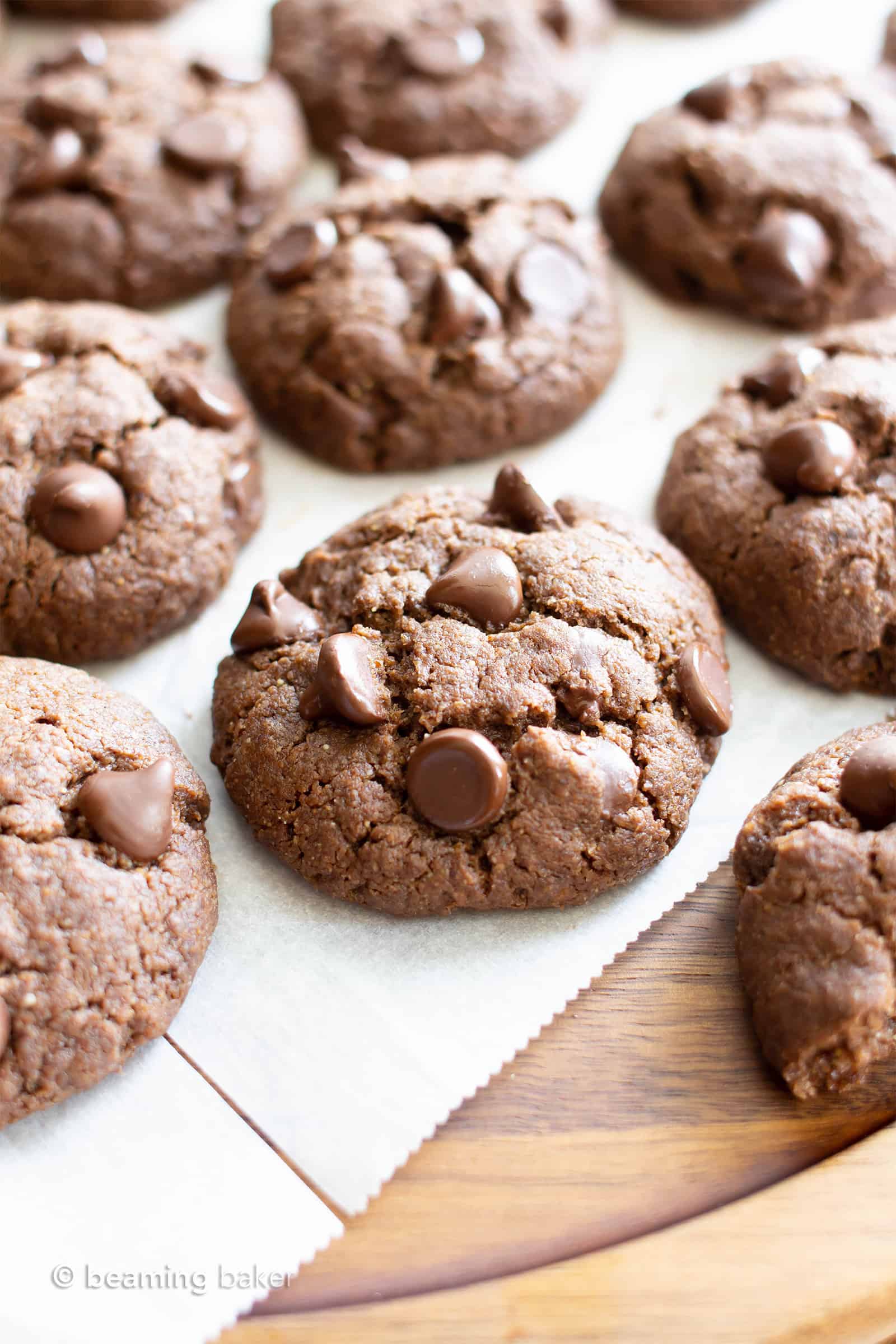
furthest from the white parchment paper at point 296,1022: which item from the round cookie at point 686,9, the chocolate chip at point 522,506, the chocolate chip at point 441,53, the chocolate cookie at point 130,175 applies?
the round cookie at point 686,9

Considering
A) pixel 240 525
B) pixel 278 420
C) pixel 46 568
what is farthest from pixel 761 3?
pixel 46 568

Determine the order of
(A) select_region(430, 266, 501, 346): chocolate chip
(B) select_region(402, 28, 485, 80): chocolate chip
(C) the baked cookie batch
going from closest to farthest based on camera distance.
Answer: (C) the baked cookie batch < (A) select_region(430, 266, 501, 346): chocolate chip < (B) select_region(402, 28, 485, 80): chocolate chip

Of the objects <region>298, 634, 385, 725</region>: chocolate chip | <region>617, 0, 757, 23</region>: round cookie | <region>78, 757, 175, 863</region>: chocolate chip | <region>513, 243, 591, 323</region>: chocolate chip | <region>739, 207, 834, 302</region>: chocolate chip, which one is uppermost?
<region>617, 0, 757, 23</region>: round cookie

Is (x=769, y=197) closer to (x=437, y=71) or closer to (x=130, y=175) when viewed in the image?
(x=437, y=71)

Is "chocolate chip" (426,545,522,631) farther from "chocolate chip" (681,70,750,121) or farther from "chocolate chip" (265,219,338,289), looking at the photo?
"chocolate chip" (681,70,750,121)

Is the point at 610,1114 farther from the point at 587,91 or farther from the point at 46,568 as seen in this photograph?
the point at 587,91

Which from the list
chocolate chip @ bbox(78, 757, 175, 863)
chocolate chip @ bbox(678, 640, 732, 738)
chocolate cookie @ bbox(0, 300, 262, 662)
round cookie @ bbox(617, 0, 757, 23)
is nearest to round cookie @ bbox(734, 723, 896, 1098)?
chocolate chip @ bbox(678, 640, 732, 738)
